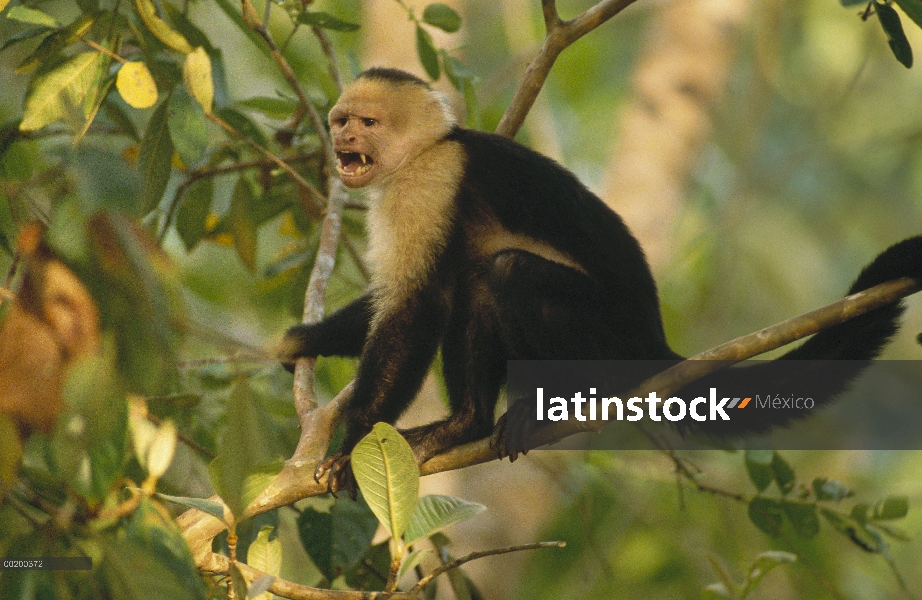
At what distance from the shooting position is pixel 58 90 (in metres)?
1.81

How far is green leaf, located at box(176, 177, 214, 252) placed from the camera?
3.21 metres

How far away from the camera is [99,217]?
89 centimetres

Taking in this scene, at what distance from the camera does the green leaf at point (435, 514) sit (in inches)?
68.2

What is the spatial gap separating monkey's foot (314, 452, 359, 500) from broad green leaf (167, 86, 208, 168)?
1.08 meters

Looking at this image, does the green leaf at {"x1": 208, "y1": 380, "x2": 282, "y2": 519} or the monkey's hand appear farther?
the monkey's hand

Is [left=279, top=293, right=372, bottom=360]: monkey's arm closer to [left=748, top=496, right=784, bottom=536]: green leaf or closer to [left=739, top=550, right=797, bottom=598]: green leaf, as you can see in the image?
[left=748, top=496, right=784, bottom=536]: green leaf

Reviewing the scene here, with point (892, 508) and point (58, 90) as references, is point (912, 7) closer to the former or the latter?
point (892, 508)

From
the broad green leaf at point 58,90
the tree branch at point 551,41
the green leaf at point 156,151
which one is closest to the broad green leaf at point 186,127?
the green leaf at point 156,151

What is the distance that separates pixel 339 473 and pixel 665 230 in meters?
3.56

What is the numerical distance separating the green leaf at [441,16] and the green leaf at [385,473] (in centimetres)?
211

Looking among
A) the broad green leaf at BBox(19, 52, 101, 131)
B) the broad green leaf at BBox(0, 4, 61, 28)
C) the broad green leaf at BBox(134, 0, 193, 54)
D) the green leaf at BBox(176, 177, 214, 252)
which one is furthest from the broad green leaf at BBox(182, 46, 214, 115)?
the green leaf at BBox(176, 177, 214, 252)

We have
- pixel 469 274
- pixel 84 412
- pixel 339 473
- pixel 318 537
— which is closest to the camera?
pixel 84 412

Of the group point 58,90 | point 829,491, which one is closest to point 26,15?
point 58,90

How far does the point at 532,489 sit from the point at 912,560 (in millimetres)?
Answer: 6266
